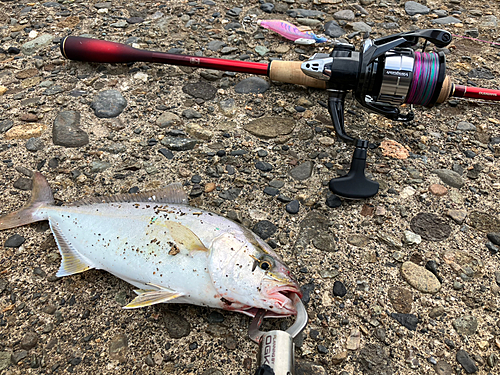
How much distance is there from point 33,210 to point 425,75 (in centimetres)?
319

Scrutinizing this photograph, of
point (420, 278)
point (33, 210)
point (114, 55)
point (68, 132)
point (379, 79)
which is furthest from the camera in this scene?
point (114, 55)

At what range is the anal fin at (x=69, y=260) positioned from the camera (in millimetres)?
2658

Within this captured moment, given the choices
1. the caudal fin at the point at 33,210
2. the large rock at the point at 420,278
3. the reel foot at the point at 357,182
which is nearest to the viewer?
the large rock at the point at 420,278

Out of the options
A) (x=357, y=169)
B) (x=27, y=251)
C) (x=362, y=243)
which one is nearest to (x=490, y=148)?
(x=357, y=169)

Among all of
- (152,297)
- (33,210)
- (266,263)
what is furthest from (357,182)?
(33,210)

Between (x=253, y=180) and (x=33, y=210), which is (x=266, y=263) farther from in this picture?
(x=33, y=210)

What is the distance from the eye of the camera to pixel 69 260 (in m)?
2.71

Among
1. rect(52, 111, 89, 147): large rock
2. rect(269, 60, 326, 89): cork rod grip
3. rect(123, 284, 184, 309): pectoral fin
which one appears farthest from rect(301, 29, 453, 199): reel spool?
rect(52, 111, 89, 147): large rock

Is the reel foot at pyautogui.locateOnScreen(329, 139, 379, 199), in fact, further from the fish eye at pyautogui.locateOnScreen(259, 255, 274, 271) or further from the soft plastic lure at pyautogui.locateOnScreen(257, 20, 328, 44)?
the soft plastic lure at pyautogui.locateOnScreen(257, 20, 328, 44)

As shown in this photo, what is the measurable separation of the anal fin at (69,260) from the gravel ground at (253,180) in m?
0.10

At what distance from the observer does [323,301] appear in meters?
2.58

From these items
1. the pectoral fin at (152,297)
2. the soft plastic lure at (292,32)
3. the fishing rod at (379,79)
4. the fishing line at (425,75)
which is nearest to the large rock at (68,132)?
the pectoral fin at (152,297)

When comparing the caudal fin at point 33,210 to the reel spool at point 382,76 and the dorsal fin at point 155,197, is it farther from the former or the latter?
the reel spool at point 382,76

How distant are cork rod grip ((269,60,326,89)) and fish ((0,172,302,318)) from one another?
5.55 feet
